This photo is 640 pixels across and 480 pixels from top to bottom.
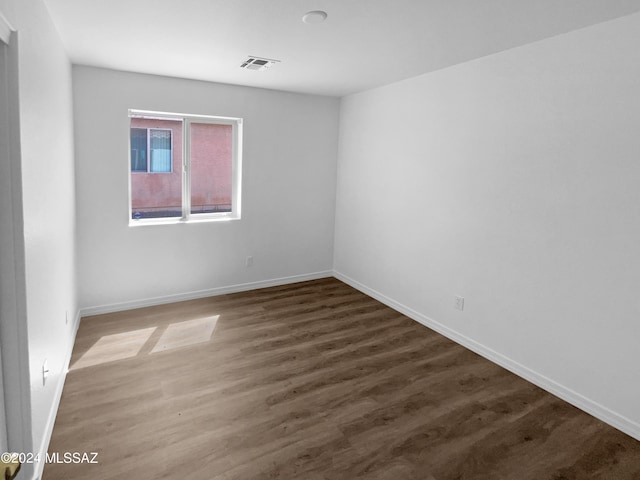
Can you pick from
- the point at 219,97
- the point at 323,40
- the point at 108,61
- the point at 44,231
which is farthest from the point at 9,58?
the point at 219,97

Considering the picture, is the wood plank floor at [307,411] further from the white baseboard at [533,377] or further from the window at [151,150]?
the window at [151,150]

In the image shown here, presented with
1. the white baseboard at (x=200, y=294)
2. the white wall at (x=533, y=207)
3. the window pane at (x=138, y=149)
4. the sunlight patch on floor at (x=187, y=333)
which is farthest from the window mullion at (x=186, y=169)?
the white wall at (x=533, y=207)

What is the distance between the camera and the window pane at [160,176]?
426 centimetres

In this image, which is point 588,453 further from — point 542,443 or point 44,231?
point 44,231

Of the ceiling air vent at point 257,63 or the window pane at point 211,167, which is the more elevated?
the ceiling air vent at point 257,63

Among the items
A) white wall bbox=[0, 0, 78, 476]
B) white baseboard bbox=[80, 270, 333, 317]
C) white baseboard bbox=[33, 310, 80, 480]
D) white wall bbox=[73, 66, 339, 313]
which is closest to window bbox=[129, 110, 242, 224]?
white wall bbox=[73, 66, 339, 313]

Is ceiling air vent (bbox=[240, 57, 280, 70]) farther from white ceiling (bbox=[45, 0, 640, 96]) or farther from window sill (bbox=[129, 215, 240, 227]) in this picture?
window sill (bbox=[129, 215, 240, 227])

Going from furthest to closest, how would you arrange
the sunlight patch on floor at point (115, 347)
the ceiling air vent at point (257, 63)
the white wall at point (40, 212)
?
1. the ceiling air vent at point (257, 63)
2. the sunlight patch on floor at point (115, 347)
3. the white wall at point (40, 212)

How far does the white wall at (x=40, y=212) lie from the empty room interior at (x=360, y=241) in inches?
0.8

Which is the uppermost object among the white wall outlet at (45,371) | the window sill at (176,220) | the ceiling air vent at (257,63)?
the ceiling air vent at (257,63)

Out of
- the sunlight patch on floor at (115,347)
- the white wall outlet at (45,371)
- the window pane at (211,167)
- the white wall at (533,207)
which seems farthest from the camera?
the window pane at (211,167)

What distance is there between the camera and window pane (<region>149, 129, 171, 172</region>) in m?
4.29

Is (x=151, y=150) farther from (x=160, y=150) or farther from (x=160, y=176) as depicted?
(x=160, y=176)

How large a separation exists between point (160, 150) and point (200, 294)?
1682 mm
